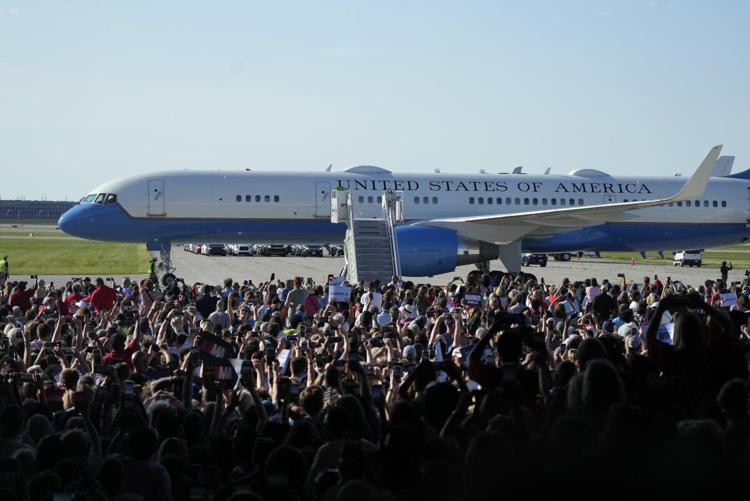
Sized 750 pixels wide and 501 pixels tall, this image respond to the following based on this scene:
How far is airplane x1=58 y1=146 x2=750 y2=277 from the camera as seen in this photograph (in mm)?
36344

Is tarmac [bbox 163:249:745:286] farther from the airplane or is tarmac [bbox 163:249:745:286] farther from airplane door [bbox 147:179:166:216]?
airplane door [bbox 147:179:166:216]

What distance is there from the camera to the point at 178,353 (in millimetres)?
13539

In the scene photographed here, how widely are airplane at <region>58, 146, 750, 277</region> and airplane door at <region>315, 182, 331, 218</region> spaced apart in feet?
0.11

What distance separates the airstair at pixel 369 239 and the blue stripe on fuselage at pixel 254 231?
1214mm

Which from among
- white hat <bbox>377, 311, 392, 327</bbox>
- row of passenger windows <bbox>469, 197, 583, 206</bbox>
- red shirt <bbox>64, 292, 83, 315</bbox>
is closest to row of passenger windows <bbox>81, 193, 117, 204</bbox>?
row of passenger windows <bbox>469, 197, 583, 206</bbox>

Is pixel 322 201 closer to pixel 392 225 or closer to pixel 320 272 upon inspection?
pixel 392 225

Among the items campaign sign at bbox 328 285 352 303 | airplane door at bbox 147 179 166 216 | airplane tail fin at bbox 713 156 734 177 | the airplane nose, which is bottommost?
campaign sign at bbox 328 285 352 303

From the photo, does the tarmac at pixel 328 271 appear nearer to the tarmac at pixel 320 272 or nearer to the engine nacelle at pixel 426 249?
the tarmac at pixel 320 272

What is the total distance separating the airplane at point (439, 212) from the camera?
36344mm

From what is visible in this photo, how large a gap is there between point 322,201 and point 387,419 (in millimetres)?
29323

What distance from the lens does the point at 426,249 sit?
115 feet

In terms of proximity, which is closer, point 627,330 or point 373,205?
point 627,330

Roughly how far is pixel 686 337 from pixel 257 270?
42.7m

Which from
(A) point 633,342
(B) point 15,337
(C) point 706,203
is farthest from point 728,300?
(C) point 706,203
